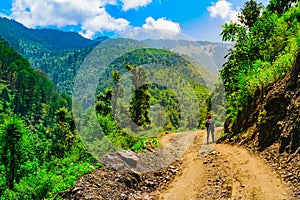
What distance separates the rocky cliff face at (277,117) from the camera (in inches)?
372

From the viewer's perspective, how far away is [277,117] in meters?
10.9

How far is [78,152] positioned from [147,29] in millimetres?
7205

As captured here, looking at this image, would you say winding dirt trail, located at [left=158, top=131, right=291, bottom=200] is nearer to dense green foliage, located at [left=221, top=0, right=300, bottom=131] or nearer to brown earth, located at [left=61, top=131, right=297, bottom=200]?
brown earth, located at [left=61, top=131, right=297, bottom=200]

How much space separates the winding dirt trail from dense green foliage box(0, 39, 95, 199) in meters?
3.21

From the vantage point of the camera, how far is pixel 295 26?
15.7 metres

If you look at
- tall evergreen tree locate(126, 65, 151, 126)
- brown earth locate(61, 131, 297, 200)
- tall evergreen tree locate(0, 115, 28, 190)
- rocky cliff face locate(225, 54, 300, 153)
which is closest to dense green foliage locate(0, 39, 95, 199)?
tall evergreen tree locate(0, 115, 28, 190)

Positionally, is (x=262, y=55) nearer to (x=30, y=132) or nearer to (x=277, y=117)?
(x=277, y=117)

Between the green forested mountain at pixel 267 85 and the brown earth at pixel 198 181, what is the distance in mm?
1027

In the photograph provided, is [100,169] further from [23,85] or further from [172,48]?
[23,85]

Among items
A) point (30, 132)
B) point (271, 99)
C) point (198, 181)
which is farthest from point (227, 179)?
point (30, 132)

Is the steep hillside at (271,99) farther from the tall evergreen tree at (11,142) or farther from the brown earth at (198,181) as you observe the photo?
the tall evergreen tree at (11,142)

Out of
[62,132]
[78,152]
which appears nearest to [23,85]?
[62,132]

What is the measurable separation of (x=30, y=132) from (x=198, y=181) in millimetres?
68306

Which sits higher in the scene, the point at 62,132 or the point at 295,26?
the point at 295,26
